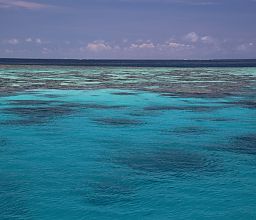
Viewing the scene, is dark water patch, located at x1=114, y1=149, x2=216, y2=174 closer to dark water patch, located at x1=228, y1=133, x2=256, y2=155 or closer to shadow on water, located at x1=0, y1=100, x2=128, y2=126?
dark water patch, located at x1=228, y1=133, x2=256, y2=155

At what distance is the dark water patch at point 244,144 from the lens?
1911 centimetres

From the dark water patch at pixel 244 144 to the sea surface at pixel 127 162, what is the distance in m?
0.04

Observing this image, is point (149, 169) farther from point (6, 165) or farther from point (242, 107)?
point (242, 107)

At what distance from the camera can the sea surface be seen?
13.1m

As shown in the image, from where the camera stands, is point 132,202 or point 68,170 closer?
point 132,202

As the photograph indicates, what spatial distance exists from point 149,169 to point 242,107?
1720 cm

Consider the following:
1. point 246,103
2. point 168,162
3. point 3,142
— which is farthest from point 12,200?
point 246,103

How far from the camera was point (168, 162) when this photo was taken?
56.2ft

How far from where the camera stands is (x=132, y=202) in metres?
13.3

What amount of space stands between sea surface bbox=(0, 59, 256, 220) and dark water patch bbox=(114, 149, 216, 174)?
0.13 feet

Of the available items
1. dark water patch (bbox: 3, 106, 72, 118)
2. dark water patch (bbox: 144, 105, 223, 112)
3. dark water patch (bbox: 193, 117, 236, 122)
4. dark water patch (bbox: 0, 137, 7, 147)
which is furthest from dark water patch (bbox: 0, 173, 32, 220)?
dark water patch (bbox: 144, 105, 223, 112)

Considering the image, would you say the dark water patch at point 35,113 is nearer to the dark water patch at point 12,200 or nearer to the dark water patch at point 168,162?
the dark water patch at point 168,162

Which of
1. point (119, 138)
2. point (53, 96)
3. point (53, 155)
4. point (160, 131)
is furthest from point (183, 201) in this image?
point (53, 96)

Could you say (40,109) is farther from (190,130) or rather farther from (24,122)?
(190,130)
